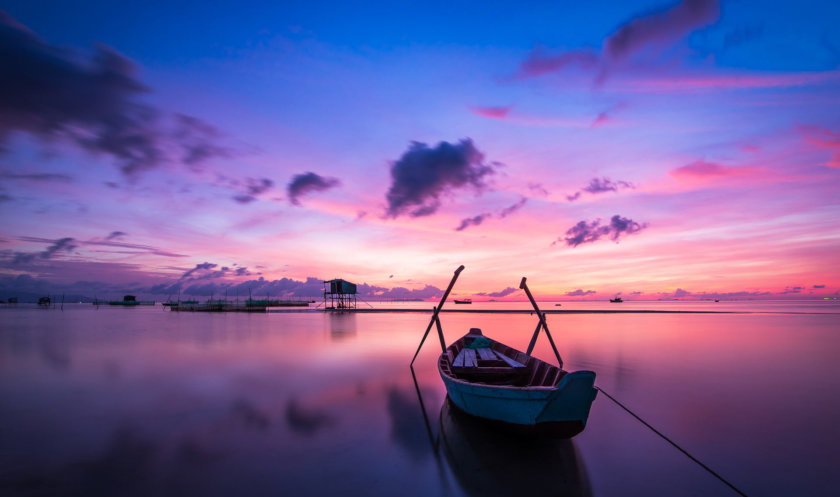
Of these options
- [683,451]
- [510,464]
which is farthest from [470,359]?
[683,451]

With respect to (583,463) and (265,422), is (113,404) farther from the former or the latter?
(583,463)

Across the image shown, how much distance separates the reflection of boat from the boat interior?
1716mm

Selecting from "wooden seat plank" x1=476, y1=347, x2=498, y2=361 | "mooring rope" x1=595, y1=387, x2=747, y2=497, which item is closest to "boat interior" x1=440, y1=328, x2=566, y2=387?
"wooden seat plank" x1=476, y1=347, x2=498, y2=361

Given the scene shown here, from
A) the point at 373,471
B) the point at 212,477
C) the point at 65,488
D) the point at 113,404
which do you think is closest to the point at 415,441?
the point at 373,471

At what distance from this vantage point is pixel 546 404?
8.02 m

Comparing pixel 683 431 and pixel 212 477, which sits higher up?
pixel 212 477

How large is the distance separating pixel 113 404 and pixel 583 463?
55.5ft

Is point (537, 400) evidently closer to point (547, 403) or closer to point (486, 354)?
point (547, 403)

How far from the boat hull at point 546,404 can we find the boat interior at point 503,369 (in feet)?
5.65

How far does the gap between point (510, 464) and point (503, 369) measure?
4224mm

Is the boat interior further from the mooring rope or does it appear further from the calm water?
the mooring rope

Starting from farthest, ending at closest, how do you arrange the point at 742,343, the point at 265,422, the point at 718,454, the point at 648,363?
1. the point at 742,343
2. the point at 648,363
3. the point at 265,422
4. the point at 718,454

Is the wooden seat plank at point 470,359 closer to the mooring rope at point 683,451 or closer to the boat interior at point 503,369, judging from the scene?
the boat interior at point 503,369

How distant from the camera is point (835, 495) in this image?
7.65 metres
